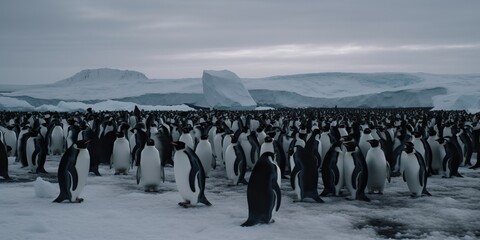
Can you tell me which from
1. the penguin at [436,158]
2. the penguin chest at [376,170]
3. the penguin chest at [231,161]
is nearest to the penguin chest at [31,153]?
the penguin chest at [231,161]

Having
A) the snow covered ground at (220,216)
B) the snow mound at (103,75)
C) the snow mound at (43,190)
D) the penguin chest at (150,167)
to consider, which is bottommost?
the snow covered ground at (220,216)

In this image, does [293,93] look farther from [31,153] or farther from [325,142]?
[31,153]

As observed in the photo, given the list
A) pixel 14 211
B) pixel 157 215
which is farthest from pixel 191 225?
pixel 14 211

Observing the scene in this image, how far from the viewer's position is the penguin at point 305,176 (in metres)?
6.64

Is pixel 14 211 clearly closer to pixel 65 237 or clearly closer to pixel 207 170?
pixel 65 237

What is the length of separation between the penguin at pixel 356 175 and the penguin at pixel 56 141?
8.83 m

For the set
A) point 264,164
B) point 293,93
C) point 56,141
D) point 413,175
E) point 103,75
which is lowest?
point 56,141

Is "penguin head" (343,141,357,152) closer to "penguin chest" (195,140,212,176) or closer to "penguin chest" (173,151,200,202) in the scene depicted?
"penguin chest" (173,151,200,202)

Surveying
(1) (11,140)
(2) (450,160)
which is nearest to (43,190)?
(1) (11,140)

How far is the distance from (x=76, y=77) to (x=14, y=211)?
74.8 meters

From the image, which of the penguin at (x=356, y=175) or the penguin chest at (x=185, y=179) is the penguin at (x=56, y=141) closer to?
the penguin chest at (x=185, y=179)

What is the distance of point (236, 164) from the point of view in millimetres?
Result: 8273

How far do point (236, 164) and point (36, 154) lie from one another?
4.06 meters

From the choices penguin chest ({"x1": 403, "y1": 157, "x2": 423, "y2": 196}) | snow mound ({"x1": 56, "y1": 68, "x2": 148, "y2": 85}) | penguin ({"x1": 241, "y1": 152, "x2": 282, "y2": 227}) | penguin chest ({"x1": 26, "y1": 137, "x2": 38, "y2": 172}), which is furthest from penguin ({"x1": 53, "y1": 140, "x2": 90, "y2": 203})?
snow mound ({"x1": 56, "y1": 68, "x2": 148, "y2": 85})
